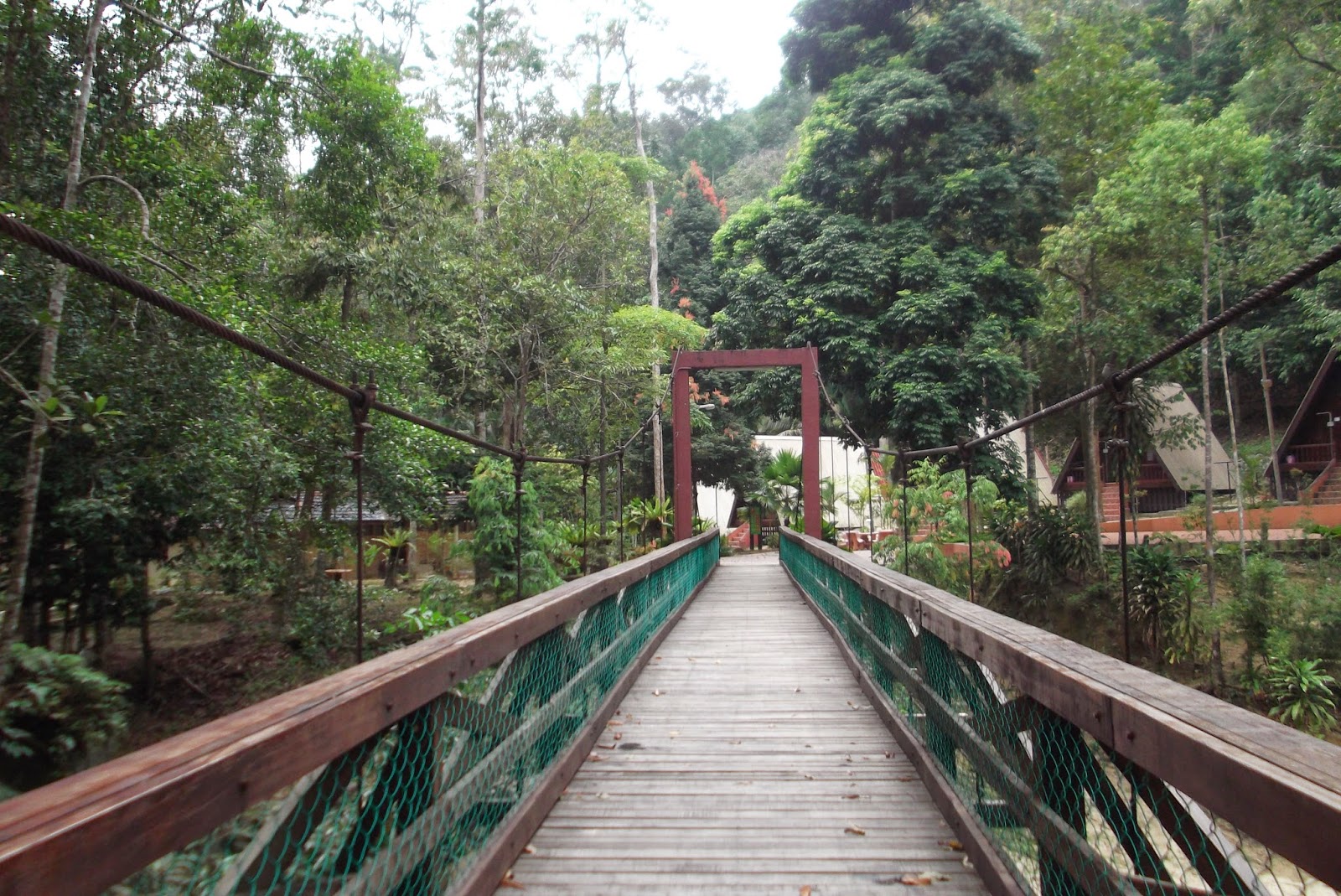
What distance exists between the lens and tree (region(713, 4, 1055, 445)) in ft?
39.5

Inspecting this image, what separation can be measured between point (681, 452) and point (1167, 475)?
1316 cm

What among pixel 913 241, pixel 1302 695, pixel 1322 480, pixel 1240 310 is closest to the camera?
pixel 1240 310

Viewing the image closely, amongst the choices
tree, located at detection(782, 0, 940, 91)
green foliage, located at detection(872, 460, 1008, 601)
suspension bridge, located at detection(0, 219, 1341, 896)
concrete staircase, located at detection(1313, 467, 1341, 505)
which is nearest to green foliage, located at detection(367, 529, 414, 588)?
green foliage, located at detection(872, 460, 1008, 601)

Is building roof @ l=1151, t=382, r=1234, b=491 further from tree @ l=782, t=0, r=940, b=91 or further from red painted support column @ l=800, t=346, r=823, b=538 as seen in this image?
red painted support column @ l=800, t=346, r=823, b=538

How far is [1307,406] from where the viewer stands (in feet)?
49.7

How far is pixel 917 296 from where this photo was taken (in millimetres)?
12273

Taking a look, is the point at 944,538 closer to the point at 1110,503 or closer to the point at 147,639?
the point at 147,639

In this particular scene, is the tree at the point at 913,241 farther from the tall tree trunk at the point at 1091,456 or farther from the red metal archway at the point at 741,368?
the red metal archway at the point at 741,368

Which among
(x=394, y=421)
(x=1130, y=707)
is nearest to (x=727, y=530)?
(x=394, y=421)

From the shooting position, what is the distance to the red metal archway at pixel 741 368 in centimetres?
951

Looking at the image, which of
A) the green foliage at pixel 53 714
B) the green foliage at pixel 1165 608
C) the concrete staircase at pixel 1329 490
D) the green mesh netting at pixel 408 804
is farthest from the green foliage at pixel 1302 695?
the concrete staircase at pixel 1329 490

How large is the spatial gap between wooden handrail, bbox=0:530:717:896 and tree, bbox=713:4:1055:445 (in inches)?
439

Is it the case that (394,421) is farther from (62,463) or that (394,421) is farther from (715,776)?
(715,776)

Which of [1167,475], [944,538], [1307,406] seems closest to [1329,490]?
[1307,406]
